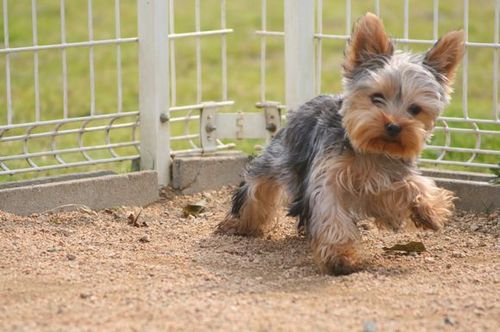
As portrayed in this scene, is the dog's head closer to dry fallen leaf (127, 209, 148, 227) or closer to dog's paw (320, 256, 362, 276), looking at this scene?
dog's paw (320, 256, 362, 276)

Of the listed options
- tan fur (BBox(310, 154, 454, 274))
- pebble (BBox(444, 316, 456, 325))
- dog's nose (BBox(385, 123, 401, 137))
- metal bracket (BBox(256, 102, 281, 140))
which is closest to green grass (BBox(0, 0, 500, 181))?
metal bracket (BBox(256, 102, 281, 140))

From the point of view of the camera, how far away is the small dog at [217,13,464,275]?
19.6ft

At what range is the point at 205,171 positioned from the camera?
320 inches

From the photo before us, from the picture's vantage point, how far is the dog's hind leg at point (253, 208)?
6.89m

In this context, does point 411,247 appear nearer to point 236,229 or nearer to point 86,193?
point 236,229

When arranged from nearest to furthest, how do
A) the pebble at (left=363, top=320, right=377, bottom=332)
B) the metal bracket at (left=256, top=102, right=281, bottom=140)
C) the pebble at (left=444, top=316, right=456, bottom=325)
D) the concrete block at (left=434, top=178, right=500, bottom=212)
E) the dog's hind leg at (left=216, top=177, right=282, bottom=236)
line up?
the pebble at (left=363, top=320, right=377, bottom=332) < the pebble at (left=444, top=316, right=456, bottom=325) < the dog's hind leg at (left=216, top=177, right=282, bottom=236) < the concrete block at (left=434, top=178, right=500, bottom=212) < the metal bracket at (left=256, top=102, right=281, bottom=140)

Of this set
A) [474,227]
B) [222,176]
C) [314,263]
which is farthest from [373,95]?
[222,176]

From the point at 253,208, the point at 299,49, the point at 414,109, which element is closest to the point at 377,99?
the point at 414,109

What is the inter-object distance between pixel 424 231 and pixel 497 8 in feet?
5.11

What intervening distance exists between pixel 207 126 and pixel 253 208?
5.29 ft

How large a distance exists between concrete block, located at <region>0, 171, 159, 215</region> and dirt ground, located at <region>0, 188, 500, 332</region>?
12 centimetres

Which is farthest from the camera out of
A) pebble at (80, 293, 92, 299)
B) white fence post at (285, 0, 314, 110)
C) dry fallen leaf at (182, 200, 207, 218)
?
white fence post at (285, 0, 314, 110)

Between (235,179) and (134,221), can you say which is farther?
(235,179)

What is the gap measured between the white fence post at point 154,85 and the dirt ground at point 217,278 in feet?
1.64
